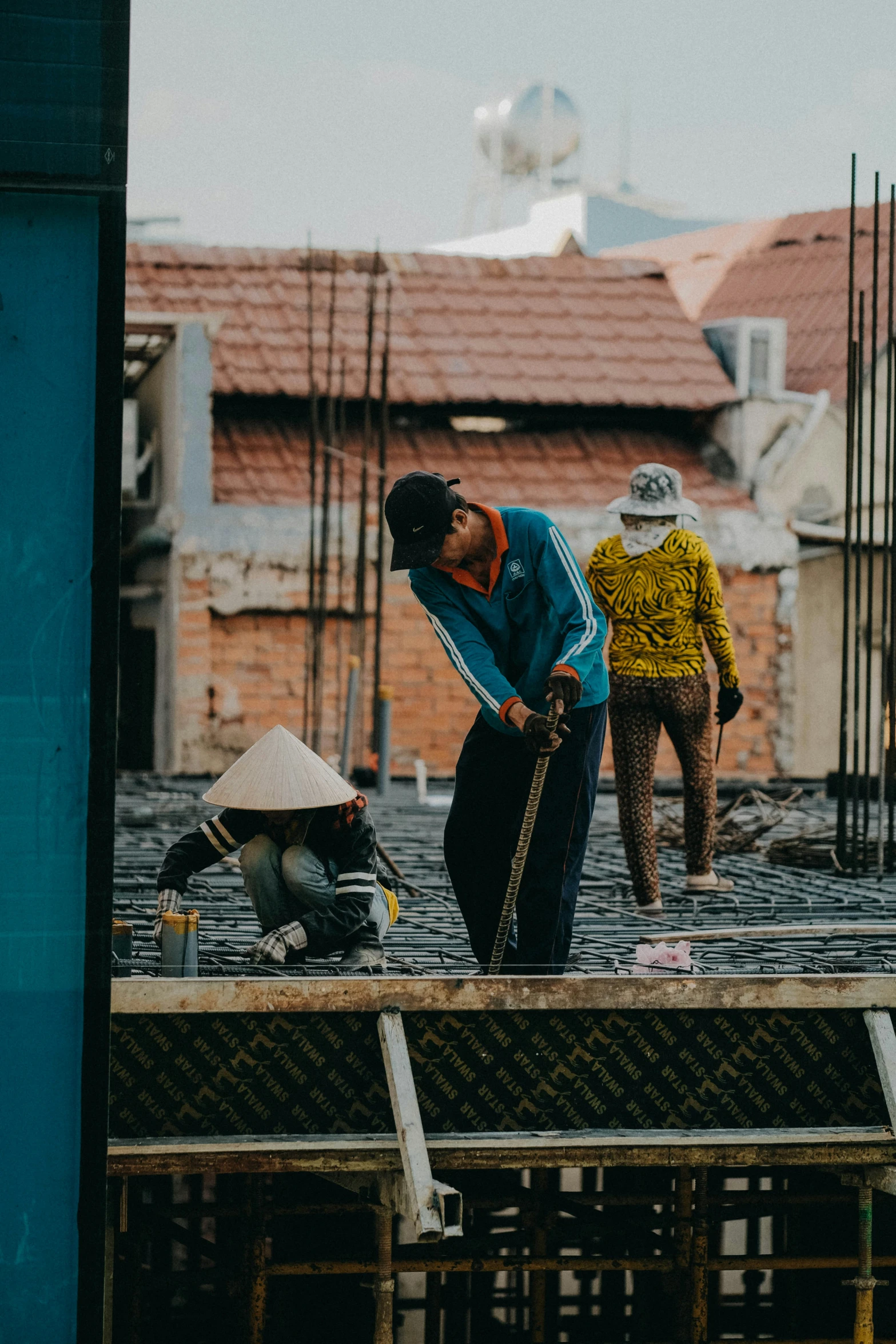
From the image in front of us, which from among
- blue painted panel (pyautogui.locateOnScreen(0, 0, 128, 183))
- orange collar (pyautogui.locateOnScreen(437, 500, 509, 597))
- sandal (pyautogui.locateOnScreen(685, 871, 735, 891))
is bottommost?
sandal (pyautogui.locateOnScreen(685, 871, 735, 891))

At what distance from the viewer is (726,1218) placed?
240 inches

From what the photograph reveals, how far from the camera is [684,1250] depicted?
17.1 ft

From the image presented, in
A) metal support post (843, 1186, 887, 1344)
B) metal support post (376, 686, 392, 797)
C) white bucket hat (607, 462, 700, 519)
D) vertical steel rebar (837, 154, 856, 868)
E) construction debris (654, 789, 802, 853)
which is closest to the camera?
metal support post (843, 1186, 887, 1344)

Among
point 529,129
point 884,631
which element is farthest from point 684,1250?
point 529,129

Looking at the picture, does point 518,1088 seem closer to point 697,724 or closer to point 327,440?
point 697,724

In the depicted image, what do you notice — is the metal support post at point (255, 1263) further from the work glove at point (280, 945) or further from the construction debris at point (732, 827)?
the construction debris at point (732, 827)

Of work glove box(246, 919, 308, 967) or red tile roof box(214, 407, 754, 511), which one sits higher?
red tile roof box(214, 407, 754, 511)

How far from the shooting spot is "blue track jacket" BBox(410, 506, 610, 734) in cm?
444

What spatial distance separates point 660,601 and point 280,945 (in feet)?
7.05

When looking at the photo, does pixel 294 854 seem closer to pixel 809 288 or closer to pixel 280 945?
pixel 280 945

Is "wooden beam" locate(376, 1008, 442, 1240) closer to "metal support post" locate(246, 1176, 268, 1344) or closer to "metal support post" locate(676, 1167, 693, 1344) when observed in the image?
"metal support post" locate(246, 1176, 268, 1344)

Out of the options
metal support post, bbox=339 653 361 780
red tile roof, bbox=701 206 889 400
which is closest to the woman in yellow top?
metal support post, bbox=339 653 361 780

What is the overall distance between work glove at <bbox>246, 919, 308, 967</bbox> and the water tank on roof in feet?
88.7

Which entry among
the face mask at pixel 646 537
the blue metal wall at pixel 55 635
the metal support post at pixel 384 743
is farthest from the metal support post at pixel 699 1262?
the metal support post at pixel 384 743
